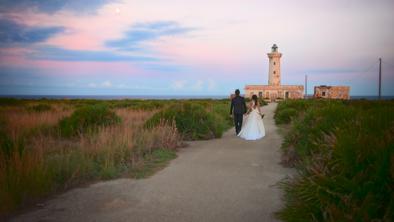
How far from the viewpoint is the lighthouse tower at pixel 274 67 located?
271ft

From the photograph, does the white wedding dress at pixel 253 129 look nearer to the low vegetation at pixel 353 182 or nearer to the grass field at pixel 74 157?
the grass field at pixel 74 157

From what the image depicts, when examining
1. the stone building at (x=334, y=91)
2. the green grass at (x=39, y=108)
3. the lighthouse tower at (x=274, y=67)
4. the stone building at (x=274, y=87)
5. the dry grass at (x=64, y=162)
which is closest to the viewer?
the dry grass at (x=64, y=162)

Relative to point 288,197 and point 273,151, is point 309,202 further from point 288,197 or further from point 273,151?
point 273,151

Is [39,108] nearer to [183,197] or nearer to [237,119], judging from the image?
[237,119]

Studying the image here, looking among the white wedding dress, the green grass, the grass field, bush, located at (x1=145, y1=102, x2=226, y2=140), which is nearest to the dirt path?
the grass field

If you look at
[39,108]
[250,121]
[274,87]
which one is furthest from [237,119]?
[274,87]

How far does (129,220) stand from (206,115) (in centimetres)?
1142

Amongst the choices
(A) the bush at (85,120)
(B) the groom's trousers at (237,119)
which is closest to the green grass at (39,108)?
(A) the bush at (85,120)

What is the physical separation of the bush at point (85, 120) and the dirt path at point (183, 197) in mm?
6795

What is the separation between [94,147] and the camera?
9.36 meters

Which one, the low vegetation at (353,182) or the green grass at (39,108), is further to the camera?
the green grass at (39,108)

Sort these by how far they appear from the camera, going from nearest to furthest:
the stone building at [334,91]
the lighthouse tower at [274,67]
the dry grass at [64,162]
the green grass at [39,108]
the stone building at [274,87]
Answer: the dry grass at [64,162] → the green grass at [39,108] → the stone building at [334,91] → the stone building at [274,87] → the lighthouse tower at [274,67]

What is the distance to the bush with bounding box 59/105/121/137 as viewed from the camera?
1494cm

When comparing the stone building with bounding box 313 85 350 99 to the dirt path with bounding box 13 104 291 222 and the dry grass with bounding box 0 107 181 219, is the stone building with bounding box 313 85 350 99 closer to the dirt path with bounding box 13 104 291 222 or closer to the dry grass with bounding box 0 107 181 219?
the dry grass with bounding box 0 107 181 219
